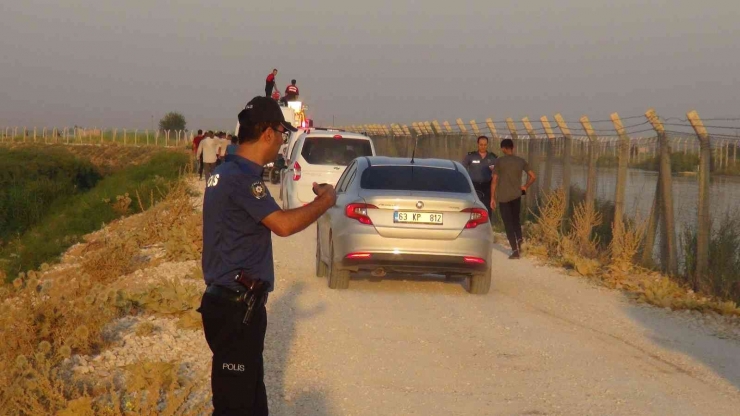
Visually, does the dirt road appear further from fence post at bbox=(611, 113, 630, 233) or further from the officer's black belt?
fence post at bbox=(611, 113, 630, 233)

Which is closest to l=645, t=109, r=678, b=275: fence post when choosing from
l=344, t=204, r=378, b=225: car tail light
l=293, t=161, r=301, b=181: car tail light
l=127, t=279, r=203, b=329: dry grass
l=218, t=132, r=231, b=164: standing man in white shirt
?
l=344, t=204, r=378, b=225: car tail light

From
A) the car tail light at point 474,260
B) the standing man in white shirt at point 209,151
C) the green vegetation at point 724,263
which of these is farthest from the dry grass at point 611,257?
the standing man in white shirt at point 209,151

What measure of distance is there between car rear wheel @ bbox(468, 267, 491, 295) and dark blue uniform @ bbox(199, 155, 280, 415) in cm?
740

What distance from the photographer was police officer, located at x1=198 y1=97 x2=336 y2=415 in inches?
183

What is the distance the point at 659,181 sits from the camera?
1452 centimetres

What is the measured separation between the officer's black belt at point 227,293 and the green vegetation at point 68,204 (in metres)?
13.9

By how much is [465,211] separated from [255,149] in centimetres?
709

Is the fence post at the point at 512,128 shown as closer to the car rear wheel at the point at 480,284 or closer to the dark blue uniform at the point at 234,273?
the car rear wheel at the point at 480,284

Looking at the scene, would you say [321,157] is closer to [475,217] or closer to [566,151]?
[566,151]

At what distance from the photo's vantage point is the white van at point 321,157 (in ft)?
66.4

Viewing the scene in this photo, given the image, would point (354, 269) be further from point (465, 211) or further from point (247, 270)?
point (247, 270)

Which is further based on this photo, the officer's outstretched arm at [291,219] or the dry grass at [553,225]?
the dry grass at [553,225]

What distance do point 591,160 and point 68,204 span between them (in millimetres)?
31166

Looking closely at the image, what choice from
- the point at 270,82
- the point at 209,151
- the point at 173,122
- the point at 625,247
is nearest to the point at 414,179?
the point at 625,247
